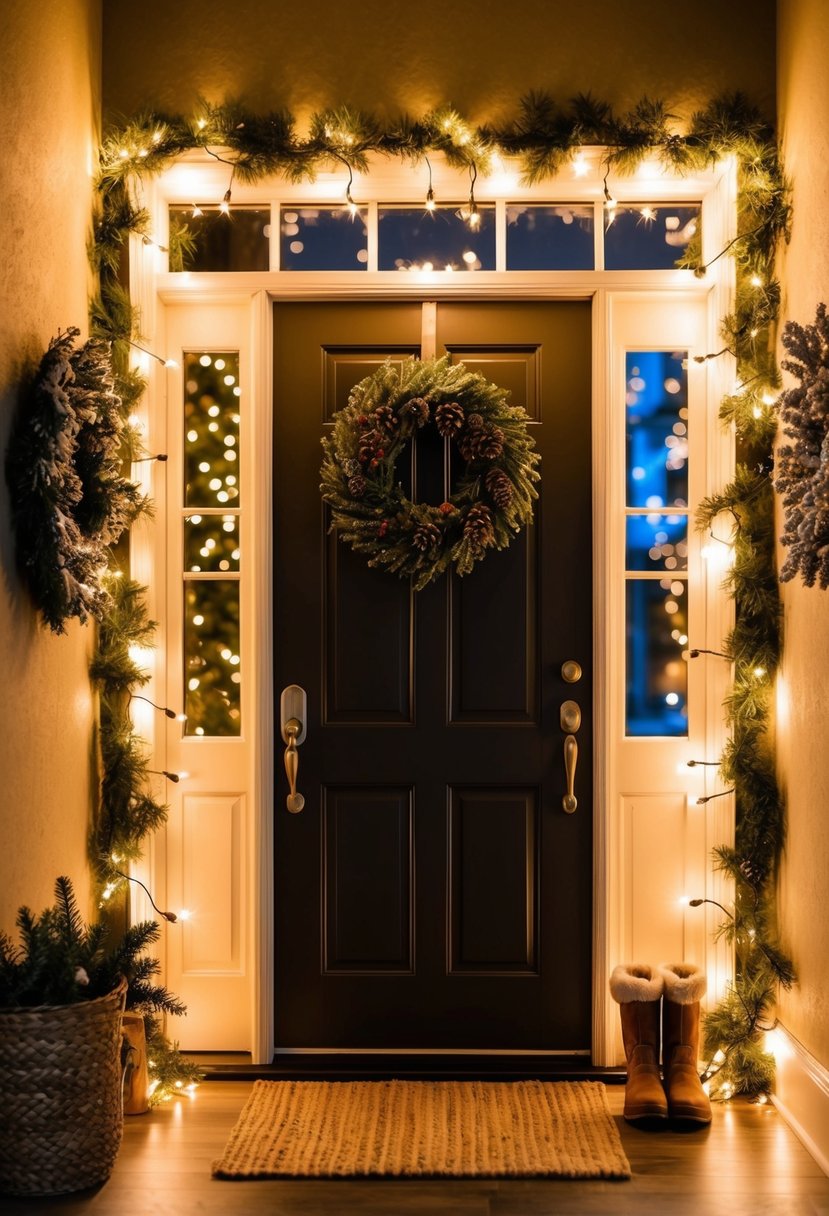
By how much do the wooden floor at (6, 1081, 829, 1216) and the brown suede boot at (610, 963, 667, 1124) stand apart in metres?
0.12

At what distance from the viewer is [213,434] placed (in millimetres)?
3574

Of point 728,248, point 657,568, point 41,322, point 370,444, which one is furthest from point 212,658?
point 728,248

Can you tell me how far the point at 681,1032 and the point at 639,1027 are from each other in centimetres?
12

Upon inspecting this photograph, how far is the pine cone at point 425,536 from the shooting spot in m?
3.34

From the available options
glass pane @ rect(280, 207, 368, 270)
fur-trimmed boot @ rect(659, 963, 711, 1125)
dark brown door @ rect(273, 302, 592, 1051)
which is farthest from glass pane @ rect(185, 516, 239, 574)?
fur-trimmed boot @ rect(659, 963, 711, 1125)

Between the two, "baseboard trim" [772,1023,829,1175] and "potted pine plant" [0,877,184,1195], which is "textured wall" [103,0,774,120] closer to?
"potted pine plant" [0,877,184,1195]

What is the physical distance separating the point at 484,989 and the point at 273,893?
2.27ft

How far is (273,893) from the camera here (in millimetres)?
3504

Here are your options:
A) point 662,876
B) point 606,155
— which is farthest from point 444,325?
point 662,876

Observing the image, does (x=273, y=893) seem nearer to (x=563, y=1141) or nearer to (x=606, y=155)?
(x=563, y=1141)

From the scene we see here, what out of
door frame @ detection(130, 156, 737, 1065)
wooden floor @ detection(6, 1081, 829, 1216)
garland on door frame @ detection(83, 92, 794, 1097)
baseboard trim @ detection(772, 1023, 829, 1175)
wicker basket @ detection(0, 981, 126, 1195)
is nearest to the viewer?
wicker basket @ detection(0, 981, 126, 1195)

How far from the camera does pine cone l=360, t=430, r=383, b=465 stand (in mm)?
3354

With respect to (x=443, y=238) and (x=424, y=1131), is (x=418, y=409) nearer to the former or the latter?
(x=443, y=238)

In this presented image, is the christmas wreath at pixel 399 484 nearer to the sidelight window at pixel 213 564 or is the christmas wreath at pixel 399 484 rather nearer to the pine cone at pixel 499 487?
the pine cone at pixel 499 487
